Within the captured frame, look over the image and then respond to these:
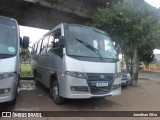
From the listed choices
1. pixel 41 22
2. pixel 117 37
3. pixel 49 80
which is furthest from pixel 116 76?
pixel 41 22

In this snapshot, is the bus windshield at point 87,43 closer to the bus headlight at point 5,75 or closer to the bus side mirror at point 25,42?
the bus side mirror at point 25,42

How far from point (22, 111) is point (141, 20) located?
851cm

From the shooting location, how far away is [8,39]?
7562mm

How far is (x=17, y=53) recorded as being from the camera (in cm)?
740

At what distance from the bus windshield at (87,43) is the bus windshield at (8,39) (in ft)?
5.58

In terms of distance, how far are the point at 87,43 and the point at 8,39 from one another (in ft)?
8.51

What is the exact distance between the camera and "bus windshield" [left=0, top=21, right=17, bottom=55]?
7.24 m

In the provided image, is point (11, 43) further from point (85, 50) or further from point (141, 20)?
point (141, 20)

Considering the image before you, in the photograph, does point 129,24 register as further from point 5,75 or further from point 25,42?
point 5,75

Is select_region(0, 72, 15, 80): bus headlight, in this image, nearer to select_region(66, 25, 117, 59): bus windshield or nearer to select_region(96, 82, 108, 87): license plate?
select_region(66, 25, 117, 59): bus windshield

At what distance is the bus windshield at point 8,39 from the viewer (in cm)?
724

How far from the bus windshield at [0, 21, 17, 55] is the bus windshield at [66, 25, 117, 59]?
1700 mm

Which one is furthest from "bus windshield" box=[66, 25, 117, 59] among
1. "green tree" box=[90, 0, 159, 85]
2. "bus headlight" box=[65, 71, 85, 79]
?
"green tree" box=[90, 0, 159, 85]

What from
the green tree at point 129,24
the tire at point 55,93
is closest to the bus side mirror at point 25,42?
the tire at point 55,93
